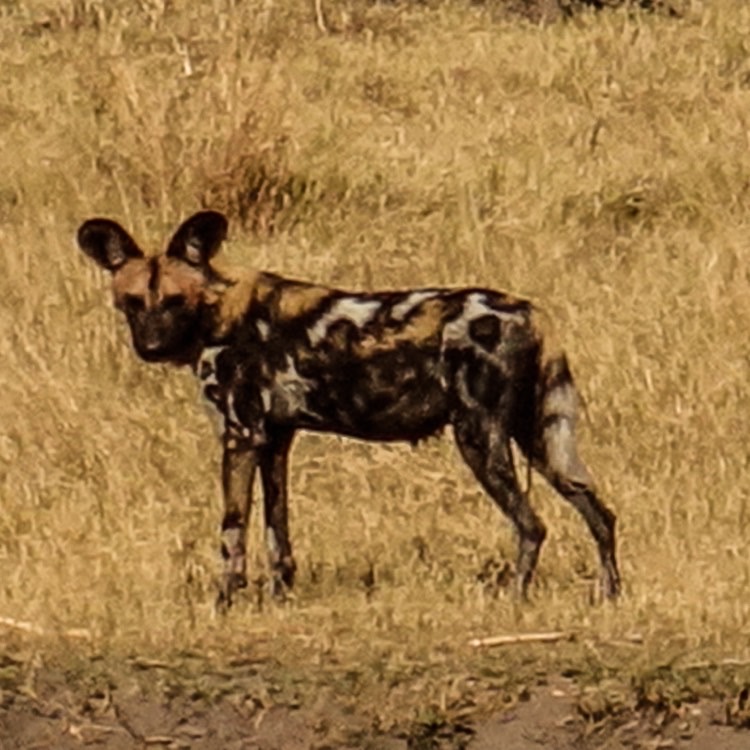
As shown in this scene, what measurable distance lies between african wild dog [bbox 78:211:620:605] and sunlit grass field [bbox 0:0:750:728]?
0.97 ft

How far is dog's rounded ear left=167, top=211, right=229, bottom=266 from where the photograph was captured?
697cm

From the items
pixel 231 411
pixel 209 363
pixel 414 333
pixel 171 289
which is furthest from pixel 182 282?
pixel 414 333

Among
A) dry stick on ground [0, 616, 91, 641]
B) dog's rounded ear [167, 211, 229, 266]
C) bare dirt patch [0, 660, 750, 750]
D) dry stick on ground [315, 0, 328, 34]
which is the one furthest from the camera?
dry stick on ground [315, 0, 328, 34]

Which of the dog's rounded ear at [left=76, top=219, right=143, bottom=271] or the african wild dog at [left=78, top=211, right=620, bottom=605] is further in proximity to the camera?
the dog's rounded ear at [left=76, top=219, right=143, bottom=271]

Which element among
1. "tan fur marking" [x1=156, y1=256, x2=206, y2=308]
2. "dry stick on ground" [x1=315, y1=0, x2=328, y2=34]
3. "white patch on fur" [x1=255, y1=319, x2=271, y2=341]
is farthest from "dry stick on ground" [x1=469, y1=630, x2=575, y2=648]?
"dry stick on ground" [x1=315, y1=0, x2=328, y2=34]

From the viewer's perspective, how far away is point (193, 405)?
29.6 ft

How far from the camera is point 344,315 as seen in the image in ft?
23.0

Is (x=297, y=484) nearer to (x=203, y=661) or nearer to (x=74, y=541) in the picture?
(x=74, y=541)

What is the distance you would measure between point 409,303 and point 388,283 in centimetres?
321

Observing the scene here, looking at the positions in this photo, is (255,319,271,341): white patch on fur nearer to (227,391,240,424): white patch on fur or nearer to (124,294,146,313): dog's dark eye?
(227,391,240,424): white patch on fur

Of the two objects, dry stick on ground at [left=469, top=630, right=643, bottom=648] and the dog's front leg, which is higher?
the dog's front leg

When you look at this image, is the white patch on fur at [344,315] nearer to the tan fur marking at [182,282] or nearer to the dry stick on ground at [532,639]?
the tan fur marking at [182,282]

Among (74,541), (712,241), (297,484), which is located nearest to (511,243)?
(712,241)

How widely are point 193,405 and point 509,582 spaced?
6.41 feet
